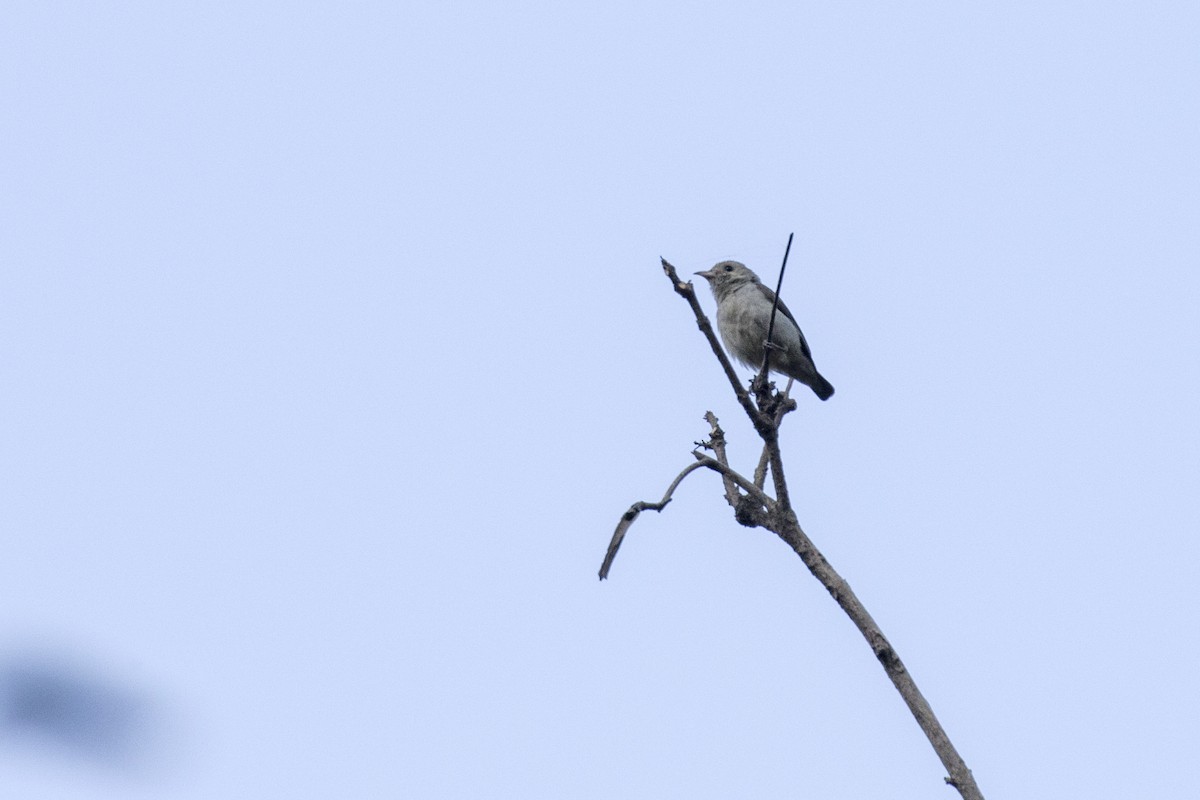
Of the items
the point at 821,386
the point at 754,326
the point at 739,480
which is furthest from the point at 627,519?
the point at 821,386

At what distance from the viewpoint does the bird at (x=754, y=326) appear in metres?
12.1

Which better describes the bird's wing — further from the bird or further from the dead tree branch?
the dead tree branch

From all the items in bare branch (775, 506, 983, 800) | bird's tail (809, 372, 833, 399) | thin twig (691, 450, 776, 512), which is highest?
bird's tail (809, 372, 833, 399)

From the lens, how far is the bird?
12141 mm

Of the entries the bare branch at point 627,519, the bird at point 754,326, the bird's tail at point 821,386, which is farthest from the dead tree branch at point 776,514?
the bird's tail at point 821,386

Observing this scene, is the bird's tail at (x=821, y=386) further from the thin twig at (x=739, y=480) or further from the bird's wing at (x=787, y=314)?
the thin twig at (x=739, y=480)

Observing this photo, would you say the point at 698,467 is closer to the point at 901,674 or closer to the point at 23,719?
the point at 901,674

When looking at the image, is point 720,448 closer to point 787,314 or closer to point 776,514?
point 776,514

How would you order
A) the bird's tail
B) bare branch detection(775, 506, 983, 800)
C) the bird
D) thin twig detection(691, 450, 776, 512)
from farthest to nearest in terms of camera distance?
1. the bird's tail
2. the bird
3. thin twig detection(691, 450, 776, 512)
4. bare branch detection(775, 506, 983, 800)

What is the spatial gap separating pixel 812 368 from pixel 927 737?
28.3ft

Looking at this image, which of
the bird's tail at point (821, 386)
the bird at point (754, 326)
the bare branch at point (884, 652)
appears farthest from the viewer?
the bird's tail at point (821, 386)

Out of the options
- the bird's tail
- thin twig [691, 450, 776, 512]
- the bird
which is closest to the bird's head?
the bird

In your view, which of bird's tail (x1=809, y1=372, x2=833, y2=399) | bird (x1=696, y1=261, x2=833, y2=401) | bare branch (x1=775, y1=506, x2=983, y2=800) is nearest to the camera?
bare branch (x1=775, y1=506, x2=983, y2=800)

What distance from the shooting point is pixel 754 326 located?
12109mm
